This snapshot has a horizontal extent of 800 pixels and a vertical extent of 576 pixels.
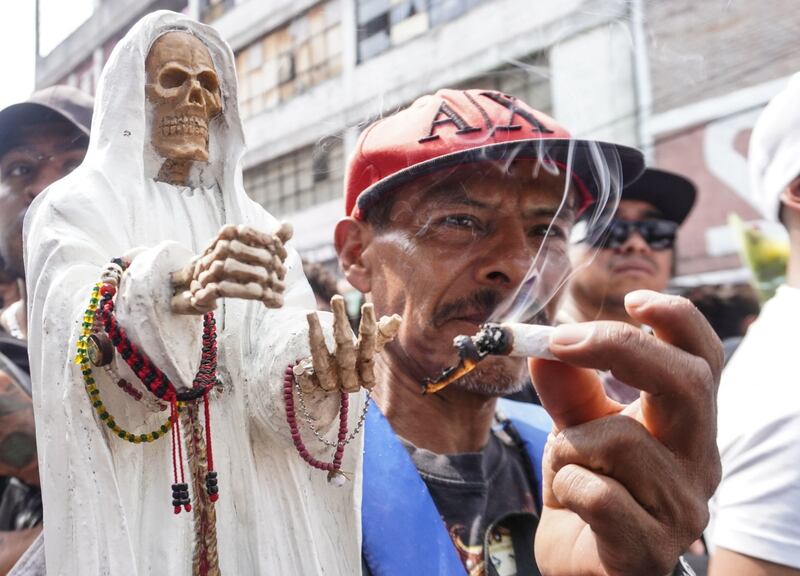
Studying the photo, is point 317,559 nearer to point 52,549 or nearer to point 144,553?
point 144,553

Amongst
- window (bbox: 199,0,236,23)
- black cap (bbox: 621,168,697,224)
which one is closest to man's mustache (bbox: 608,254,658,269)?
black cap (bbox: 621,168,697,224)

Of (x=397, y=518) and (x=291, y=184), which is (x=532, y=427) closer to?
(x=397, y=518)

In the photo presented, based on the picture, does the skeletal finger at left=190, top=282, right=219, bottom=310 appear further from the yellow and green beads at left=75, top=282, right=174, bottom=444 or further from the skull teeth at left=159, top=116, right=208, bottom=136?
the skull teeth at left=159, top=116, right=208, bottom=136

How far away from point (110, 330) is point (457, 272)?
1.06 meters

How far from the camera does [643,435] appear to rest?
1.46 meters

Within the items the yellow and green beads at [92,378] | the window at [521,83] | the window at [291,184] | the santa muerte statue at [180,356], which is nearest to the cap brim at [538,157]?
the window at [521,83]

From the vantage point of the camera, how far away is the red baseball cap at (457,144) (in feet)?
7.29

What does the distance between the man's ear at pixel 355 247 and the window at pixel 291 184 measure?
3.59ft

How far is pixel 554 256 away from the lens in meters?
2.32

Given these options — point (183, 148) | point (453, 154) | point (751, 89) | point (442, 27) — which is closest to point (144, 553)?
point (183, 148)

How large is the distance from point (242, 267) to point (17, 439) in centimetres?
146

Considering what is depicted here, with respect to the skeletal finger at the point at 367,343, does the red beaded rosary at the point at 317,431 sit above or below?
below

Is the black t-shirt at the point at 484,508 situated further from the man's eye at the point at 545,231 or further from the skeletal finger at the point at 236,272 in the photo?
the skeletal finger at the point at 236,272

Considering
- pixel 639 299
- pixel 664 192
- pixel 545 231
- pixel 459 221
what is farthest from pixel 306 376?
pixel 664 192
